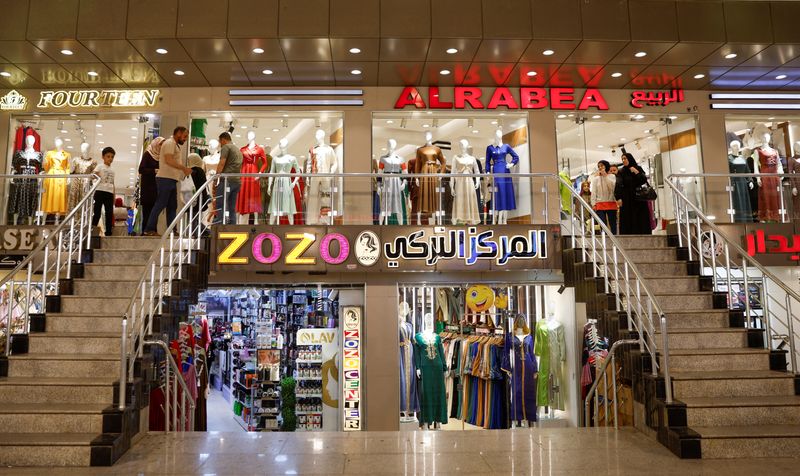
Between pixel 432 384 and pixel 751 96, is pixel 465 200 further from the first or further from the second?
pixel 751 96

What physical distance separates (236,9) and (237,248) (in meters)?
3.50

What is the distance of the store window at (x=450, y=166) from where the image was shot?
8.38m

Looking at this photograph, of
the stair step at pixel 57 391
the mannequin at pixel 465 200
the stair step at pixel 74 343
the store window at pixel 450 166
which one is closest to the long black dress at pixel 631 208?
the store window at pixel 450 166

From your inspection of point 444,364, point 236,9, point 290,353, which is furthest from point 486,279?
point 236,9

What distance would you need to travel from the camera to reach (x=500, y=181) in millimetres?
8531

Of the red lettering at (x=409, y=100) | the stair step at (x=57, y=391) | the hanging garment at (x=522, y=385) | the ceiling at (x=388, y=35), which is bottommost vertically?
the hanging garment at (x=522, y=385)

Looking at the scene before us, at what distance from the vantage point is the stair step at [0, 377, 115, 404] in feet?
16.1

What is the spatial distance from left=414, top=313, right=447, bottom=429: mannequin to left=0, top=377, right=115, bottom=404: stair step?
15.6ft

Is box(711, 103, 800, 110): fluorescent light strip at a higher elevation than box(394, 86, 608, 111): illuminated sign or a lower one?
lower

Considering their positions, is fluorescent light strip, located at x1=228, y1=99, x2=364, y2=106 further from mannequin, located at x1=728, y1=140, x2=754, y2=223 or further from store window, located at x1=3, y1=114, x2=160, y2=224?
mannequin, located at x1=728, y1=140, x2=754, y2=223

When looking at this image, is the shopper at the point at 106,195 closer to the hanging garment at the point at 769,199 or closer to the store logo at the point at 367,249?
the store logo at the point at 367,249

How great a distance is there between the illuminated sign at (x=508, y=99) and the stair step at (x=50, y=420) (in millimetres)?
7250

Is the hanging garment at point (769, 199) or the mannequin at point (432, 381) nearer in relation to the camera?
the hanging garment at point (769, 199)

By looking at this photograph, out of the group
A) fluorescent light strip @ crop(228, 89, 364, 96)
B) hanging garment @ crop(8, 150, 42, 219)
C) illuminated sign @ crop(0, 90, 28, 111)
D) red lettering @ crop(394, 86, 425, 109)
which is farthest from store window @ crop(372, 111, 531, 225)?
illuminated sign @ crop(0, 90, 28, 111)
